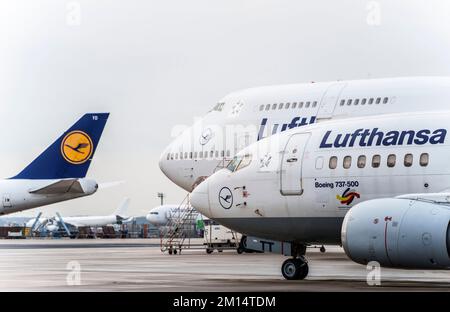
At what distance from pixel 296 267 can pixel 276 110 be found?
18707mm

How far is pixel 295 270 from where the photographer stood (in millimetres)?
23375

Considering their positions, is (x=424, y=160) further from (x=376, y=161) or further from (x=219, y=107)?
(x=219, y=107)

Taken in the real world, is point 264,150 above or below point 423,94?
below

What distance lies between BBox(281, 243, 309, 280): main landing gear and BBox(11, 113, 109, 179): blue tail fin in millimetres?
36884

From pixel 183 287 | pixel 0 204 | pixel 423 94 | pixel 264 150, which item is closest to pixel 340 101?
pixel 423 94

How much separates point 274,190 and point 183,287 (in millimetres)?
3523

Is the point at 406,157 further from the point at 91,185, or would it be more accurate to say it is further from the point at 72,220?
the point at 72,220

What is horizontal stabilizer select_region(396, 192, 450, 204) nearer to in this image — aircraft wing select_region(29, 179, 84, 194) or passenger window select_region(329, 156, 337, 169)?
passenger window select_region(329, 156, 337, 169)

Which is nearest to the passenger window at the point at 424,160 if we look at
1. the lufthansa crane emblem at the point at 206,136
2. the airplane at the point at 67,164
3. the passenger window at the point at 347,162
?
the passenger window at the point at 347,162

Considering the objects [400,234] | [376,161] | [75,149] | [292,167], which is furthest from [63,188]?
[400,234]

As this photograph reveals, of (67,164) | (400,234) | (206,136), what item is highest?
(67,164)

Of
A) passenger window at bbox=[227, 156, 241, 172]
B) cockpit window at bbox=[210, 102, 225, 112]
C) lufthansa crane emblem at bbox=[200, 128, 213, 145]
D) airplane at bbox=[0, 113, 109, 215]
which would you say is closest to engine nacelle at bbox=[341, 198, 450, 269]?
passenger window at bbox=[227, 156, 241, 172]

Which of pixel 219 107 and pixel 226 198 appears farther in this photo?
pixel 219 107
